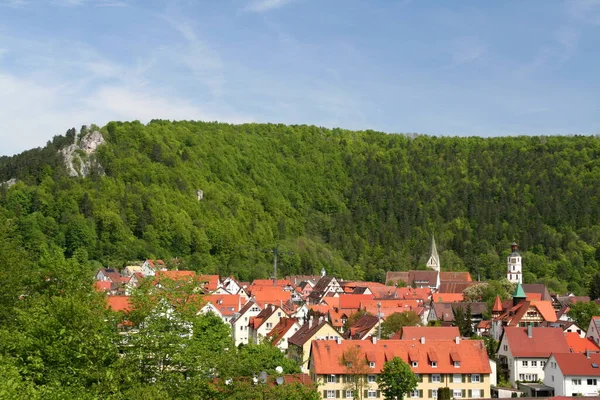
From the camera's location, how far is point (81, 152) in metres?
150

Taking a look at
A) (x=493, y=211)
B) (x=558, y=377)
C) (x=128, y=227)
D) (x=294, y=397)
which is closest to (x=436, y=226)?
(x=493, y=211)

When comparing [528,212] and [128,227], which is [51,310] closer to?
[128,227]

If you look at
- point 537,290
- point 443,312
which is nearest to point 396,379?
point 443,312

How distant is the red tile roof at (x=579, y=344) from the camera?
2226 inches

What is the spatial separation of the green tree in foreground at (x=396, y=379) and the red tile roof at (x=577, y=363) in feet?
33.0

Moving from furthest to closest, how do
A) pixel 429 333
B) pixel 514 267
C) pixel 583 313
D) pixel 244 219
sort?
pixel 244 219 → pixel 514 267 → pixel 583 313 → pixel 429 333

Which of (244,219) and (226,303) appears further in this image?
(244,219)

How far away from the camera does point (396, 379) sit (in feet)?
152

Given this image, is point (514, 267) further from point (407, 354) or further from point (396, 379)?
point (396, 379)

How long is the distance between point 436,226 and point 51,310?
16933cm

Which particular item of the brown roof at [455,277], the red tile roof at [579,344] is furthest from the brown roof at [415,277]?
the red tile roof at [579,344]

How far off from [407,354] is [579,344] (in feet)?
46.9

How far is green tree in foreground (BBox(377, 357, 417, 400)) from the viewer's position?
46156 mm

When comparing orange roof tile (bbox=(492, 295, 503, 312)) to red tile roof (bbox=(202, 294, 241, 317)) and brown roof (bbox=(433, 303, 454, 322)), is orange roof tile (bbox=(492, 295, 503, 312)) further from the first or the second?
red tile roof (bbox=(202, 294, 241, 317))
